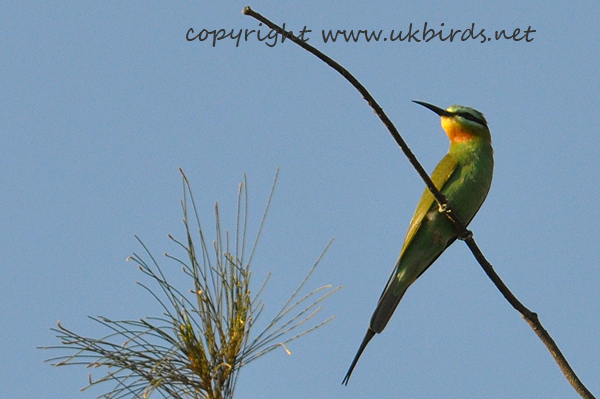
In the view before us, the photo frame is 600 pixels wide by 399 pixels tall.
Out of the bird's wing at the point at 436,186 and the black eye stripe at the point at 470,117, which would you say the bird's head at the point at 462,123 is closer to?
the black eye stripe at the point at 470,117

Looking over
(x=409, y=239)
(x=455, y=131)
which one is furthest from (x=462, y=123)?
(x=409, y=239)

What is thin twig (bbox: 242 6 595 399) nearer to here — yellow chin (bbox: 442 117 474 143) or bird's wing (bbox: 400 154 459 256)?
bird's wing (bbox: 400 154 459 256)

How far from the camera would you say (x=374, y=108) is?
2.80 metres

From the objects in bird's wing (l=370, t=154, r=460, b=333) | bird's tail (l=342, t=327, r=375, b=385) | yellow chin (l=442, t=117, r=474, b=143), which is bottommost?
bird's tail (l=342, t=327, r=375, b=385)

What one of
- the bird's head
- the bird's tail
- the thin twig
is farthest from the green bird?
the thin twig

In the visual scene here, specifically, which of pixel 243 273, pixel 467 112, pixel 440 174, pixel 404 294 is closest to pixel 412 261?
pixel 404 294

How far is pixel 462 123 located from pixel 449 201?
0.79m

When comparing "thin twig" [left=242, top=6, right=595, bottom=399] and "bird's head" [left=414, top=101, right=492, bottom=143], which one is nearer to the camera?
"thin twig" [left=242, top=6, right=595, bottom=399]

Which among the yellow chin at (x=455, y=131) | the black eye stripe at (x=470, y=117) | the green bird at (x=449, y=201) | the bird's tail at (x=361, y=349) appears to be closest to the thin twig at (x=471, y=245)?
the bird's tail at (x=361, y=349)

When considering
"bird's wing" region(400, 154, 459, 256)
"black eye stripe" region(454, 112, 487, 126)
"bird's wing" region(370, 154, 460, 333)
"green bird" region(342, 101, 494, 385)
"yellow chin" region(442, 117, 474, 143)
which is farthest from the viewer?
"black eye stripe" region(454, 112, 487, 126)

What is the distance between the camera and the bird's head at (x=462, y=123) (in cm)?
531

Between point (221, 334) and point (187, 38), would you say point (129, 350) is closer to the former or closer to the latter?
point (221, 334)

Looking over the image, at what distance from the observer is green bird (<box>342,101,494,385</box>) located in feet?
14.9

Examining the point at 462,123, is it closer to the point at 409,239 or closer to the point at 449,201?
the point at 449,201
